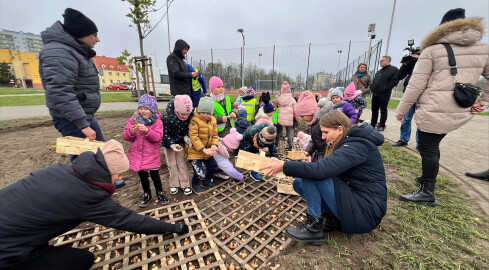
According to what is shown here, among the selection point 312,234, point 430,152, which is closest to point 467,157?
point 430,152

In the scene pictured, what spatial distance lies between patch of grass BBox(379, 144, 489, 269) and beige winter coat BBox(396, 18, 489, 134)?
0.98 meters

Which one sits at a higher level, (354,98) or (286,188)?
(354,98)

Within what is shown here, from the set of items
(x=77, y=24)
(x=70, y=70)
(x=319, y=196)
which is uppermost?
(x=77, y=24)

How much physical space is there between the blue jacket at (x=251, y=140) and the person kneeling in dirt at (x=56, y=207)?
2.26m

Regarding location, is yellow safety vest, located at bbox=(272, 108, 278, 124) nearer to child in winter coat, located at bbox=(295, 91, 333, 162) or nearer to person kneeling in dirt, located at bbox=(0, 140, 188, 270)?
child in winter coat, located at bbox=(295, 91, 333, 162)

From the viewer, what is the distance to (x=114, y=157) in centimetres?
154

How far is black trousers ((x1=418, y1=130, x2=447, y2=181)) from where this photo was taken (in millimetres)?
2441

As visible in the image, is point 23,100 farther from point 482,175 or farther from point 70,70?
point 482,175

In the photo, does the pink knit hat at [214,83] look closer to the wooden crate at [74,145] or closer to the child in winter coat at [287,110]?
the child in winter coat at [287,110]

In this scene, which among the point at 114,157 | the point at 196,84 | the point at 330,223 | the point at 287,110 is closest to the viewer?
the point at 114,157

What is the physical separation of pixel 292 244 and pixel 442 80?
2473 mm

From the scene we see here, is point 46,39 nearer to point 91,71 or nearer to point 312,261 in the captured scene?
point 91,71

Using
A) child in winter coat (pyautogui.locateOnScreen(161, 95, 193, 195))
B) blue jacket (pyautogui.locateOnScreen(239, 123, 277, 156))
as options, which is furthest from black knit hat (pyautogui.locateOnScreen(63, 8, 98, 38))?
blue jacket (pyautogui.locateOnScreen(239, 123, 277, 156))

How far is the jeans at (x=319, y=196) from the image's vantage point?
1.82m
